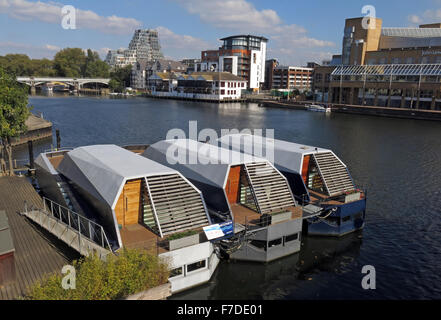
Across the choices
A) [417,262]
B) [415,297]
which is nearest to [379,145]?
[417,262]

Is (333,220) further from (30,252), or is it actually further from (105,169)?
(30,252)

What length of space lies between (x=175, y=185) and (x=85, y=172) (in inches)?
263

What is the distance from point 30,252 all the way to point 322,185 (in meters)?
21.2

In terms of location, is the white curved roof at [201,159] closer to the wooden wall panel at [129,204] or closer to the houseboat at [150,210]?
the houseboat at [150,210]

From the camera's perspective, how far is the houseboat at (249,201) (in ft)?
72.3

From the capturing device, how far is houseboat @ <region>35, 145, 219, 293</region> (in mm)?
18703

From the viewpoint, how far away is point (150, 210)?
826 inches

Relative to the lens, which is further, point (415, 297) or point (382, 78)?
point (382, 78)

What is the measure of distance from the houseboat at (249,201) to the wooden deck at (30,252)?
909 centimetres

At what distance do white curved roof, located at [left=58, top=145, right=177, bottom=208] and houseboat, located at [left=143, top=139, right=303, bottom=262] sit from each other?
3737 mm

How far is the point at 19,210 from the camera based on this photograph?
2447 centimetres

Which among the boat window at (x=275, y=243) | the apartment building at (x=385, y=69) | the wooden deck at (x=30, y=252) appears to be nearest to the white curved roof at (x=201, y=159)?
the boat window at (x=275, y=243)
